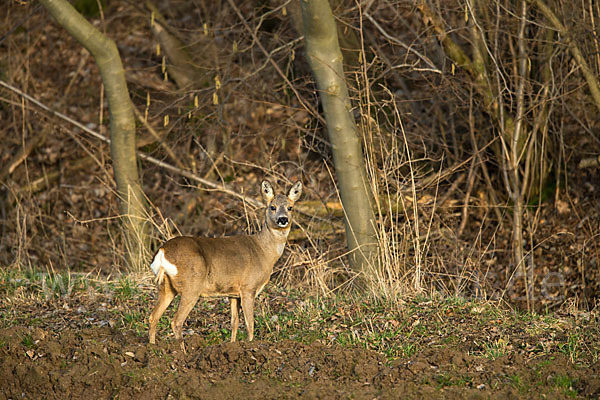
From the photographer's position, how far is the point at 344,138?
26.7 ft

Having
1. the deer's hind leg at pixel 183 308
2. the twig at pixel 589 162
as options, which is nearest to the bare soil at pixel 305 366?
the deer's hind leg at pixel 183 308

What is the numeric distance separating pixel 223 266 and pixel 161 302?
1.84ft

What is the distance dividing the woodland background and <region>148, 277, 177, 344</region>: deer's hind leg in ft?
6.84

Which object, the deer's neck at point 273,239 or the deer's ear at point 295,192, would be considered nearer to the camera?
the deer's neck at point 273,239

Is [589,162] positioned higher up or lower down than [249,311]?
lower down

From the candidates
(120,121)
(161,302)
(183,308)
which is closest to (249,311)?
(183,308)

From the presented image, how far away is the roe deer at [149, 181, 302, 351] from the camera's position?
19.7 ft

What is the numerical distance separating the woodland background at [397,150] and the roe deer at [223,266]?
106 centimetres

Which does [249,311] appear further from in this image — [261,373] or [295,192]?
[295,192]

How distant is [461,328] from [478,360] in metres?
1.11

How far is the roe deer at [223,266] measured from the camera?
6.01 metres

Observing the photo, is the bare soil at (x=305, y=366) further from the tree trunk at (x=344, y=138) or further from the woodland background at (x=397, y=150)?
the tree trunk at (x=344, y=138)

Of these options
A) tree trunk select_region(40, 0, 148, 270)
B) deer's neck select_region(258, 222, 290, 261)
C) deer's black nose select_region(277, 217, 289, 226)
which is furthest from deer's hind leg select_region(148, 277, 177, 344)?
tree trunk select_region(40, 0, 148, 270)

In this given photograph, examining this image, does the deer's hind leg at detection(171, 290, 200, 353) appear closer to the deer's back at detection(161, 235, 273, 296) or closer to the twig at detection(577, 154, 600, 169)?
the deer's back at detection(161, 235, 273, 296)
